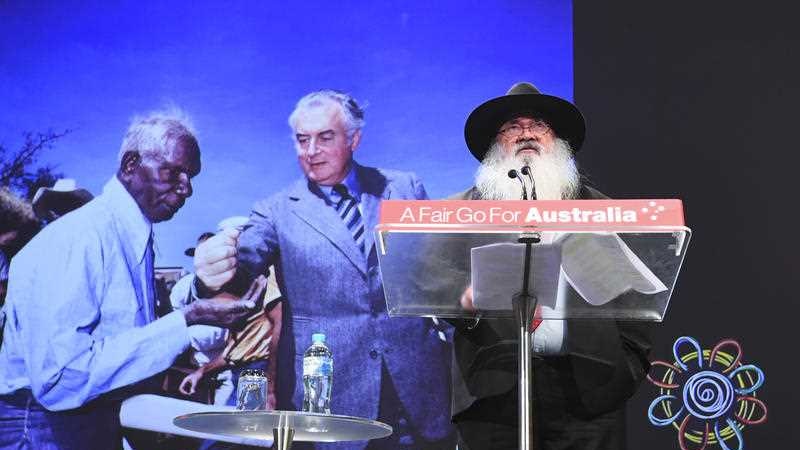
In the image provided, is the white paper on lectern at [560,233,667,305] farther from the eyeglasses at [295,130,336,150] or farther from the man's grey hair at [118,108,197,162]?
the man's grey hair at [118,108,197,162]

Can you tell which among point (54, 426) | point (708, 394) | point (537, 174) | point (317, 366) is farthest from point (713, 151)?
point (54, 426)

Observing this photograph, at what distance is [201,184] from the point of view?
12.8 ft

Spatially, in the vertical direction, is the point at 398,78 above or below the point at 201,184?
above

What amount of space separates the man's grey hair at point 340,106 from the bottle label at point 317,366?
99cm

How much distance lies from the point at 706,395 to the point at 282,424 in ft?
5.98

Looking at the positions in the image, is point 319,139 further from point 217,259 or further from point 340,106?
point 217,259

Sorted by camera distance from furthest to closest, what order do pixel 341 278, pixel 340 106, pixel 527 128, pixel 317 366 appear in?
1. pixel 340 106
2. pixel 341 278
3. pixel 317 366
4. pixel 527 128

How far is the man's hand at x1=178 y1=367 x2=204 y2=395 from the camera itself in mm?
3621

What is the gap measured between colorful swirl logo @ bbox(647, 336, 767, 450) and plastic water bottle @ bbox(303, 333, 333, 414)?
1287 millimetres

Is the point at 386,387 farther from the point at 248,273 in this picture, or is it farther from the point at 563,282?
the point at 563,282

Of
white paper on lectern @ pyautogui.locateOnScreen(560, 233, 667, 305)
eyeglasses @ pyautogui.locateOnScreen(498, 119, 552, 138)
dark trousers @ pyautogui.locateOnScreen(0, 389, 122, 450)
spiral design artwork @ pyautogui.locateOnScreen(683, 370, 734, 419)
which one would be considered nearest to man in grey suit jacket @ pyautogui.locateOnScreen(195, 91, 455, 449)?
dark trousers @ pyautogui.locateOnScreen(0, 389, 122, 450)

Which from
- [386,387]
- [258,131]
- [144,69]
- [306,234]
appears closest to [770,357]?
[386,387]

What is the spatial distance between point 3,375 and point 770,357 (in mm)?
3165

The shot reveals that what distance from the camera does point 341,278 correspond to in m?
3.68
